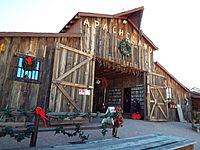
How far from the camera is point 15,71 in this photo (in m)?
6.23

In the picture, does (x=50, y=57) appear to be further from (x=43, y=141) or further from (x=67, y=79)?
(x=43, y=141)

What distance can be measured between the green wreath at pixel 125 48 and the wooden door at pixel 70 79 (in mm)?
2458

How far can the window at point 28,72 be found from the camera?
6.32 meters

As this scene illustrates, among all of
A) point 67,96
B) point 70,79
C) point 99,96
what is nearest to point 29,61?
point 70,79

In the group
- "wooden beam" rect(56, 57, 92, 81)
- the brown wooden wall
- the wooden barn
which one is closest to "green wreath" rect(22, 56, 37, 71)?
the wooden barn

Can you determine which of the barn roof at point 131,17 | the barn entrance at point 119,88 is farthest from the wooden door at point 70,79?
the barn entrance at point 119,88

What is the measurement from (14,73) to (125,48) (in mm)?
6344

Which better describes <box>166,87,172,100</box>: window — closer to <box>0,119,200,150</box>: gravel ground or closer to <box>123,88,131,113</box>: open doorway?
<box>123,88,131,113</box>: open doorway

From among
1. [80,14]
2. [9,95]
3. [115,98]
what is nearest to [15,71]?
[9,95]

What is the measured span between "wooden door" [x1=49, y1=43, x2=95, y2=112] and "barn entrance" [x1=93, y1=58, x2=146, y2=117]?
2.97m

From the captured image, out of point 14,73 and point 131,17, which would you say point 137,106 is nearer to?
point 131,17

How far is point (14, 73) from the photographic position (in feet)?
20.3

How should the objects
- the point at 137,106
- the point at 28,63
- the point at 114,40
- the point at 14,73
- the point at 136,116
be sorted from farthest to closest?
1. the point at 137,106
2. the point at 136,116
3. the point at 114,40
4. the point at 28,63
5. the point at 14,73

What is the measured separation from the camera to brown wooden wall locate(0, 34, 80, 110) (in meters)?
6.02
